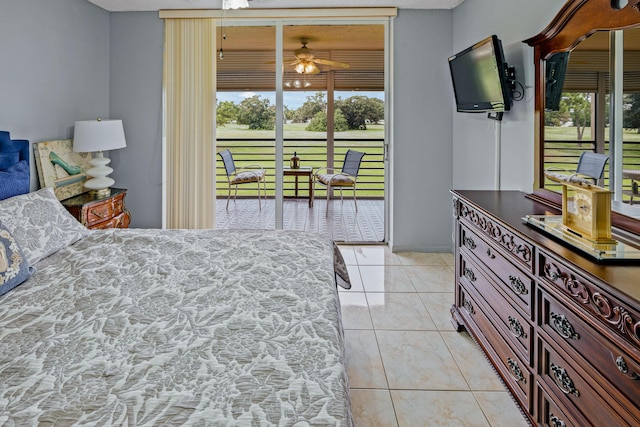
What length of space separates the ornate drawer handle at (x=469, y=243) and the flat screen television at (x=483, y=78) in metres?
0.96

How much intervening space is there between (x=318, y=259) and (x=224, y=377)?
1.11 metres

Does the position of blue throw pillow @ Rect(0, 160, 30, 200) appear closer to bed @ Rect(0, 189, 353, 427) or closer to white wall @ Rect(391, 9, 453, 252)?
bed @ Rect(0, 189, 353, 427)

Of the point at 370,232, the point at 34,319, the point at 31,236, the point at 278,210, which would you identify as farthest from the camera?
the point at 370,232

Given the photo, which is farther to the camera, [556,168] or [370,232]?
[370,232]

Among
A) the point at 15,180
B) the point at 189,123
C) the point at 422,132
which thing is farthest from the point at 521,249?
the point at 189,123

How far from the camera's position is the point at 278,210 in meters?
4.90

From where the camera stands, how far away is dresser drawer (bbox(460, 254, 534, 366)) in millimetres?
1812

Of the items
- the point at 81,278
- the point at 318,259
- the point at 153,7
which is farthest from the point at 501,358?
the point at 153,7

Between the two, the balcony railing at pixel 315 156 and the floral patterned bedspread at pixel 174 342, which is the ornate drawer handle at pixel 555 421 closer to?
the floral patterned bedspread at pixel 174 342

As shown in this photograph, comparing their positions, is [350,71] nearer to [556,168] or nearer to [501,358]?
[556,168]

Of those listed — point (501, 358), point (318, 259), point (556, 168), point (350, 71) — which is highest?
point (350, 71)

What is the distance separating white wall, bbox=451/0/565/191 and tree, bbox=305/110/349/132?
5.92 ft

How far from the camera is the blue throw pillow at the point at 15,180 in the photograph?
278 centimetres

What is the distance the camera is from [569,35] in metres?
2.22
